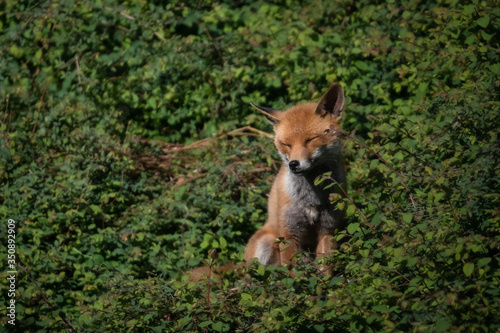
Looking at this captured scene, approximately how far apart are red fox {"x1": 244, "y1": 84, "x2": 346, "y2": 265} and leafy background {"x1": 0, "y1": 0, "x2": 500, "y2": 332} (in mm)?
270

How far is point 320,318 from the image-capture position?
3.26 meters

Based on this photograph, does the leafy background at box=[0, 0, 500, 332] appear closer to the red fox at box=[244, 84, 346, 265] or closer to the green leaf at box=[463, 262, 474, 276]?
the green leaf at box=[463, 262, 474, 276]

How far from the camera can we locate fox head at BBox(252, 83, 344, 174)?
15.0 feet

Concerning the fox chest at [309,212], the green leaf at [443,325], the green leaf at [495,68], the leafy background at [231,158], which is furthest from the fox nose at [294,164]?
the green leaf at [443,325]

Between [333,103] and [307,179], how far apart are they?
710 mm

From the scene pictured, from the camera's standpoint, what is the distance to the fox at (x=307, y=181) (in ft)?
15.3

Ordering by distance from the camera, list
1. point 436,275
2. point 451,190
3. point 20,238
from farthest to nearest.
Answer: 1. point 20,238
2. point 451,190
3. point 436,275

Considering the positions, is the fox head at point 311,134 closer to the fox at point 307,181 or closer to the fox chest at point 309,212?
→ the fox at point 307,181

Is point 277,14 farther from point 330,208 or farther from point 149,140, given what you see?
point 330,208

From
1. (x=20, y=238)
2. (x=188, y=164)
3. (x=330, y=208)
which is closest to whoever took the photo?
(x=330, y=208)

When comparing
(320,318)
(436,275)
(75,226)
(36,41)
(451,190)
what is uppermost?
(451,190)

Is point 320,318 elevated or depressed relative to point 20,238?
elevated

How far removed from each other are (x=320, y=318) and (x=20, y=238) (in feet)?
11.0

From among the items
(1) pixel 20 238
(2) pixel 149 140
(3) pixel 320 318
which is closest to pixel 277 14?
(2) pixel 149 140
